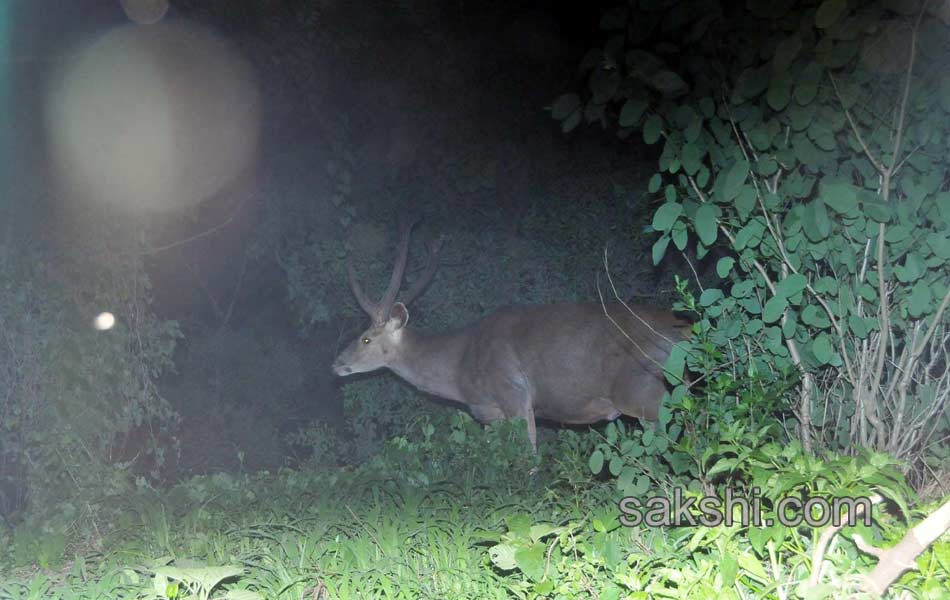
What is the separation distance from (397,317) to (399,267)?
0.62 metres

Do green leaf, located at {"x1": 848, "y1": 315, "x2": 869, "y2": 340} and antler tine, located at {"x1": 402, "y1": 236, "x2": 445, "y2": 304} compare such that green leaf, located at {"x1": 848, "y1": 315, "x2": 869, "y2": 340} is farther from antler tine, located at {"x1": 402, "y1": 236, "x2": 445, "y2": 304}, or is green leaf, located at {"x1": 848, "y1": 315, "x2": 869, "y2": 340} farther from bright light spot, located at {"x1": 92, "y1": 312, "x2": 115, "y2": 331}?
antler tine, located at {"x1": 402, "y1": 236, "x2": 445, "y2": 304}

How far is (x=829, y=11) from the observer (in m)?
4.22

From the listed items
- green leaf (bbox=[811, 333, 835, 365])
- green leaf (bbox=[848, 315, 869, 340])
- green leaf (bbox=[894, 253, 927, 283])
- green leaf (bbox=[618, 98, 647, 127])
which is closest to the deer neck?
green leaf (bbox=[618, 98, 647, 127])

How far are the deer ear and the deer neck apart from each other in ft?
0.38

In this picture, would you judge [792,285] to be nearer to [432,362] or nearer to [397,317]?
[432,362]

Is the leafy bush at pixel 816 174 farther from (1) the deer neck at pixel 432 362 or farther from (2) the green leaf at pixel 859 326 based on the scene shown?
(1) the deer neck at pixel 432 362

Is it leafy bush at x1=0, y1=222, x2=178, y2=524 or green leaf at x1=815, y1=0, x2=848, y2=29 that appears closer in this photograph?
green leaf at x1=815, y1=0, x2=848, y2=29

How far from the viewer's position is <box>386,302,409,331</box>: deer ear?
33.3ft

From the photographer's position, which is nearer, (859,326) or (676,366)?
(859,326)

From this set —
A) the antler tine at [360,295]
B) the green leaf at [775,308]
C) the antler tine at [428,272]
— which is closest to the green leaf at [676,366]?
the green leaf at [775,308]

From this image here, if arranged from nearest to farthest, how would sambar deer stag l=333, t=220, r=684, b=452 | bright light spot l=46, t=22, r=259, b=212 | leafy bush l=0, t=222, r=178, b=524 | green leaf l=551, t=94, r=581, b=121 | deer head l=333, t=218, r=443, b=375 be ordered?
green leaf l=551, t=94, r=581, b=121
leafy bush l=0, t=222, r=178, b=524
bright light spot l=46, t=22, r=259, b=212
sambar deer stag l=333, t=220, r=684, b=452
deer head l=333, t=218, r=443, b=375

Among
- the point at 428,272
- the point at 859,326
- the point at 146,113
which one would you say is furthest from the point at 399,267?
Result: the point at 859,326

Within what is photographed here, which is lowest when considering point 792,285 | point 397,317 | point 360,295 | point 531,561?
point 397,317

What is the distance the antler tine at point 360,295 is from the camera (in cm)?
984
